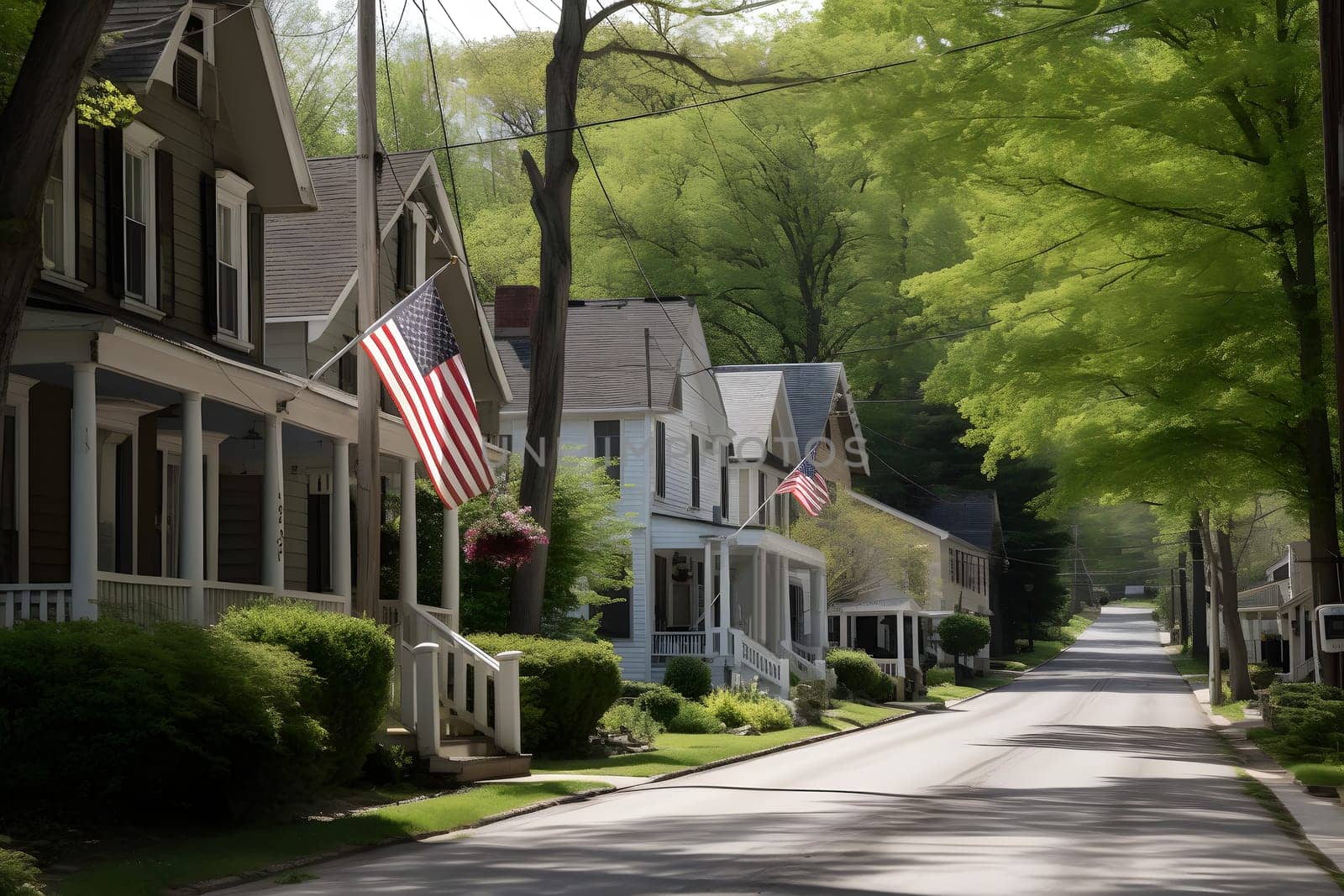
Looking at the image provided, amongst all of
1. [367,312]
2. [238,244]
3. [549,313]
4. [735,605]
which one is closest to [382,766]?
[367,312]

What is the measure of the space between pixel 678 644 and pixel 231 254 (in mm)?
20783

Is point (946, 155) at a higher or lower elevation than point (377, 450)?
higher

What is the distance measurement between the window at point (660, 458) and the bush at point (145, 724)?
2679cm

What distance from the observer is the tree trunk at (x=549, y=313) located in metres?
25.6

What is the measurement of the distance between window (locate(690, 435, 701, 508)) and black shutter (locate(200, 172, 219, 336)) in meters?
25.2

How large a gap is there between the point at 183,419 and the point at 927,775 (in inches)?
447

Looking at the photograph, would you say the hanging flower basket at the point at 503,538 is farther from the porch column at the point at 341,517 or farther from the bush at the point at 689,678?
the bush at the point at 689,678

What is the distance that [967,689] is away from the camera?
59.1 metres

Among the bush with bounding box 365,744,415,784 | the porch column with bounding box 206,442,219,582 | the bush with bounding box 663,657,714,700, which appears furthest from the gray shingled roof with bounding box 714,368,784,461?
the bush with bounding box 365,744,415,784

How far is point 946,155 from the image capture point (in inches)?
1000

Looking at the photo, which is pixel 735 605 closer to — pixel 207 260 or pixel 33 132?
pixel 207 260

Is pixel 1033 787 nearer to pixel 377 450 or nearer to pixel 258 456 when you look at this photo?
pixel 377 450

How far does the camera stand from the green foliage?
65625 millimetres

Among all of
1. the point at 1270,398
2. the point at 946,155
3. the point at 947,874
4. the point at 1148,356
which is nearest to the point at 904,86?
the point at 946,155
